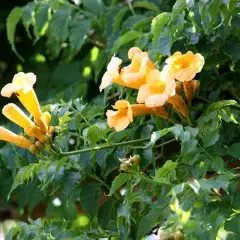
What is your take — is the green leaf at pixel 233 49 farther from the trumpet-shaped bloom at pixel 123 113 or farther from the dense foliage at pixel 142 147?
the trumpet-shaped bloom at pixel 123 113

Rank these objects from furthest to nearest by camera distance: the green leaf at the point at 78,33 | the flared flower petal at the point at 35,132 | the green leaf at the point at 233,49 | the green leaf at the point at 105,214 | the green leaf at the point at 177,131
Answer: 1. the green leaf at the point at 78,33
2. the green leaf at the point at 105,214
3. the green leaf at the point at 233,49
4. the flared flower petal at the point at 35,132
5. the green leaf at the point at 177,131

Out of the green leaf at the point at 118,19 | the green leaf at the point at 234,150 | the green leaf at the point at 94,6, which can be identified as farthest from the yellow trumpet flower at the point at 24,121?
the green leaf at the point at 94,6

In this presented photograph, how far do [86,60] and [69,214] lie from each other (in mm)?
588

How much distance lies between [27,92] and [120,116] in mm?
261

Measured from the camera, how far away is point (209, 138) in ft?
4.91

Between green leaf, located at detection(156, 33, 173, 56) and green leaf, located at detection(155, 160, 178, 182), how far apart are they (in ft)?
1.23

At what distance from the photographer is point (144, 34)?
1879mm

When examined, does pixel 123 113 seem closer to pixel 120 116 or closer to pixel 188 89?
pixel 120 116

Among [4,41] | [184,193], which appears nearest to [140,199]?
[184,193]

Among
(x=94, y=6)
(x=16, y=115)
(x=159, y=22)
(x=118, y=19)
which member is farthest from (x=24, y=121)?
(x=94, y=6)

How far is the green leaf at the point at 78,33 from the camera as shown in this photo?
2.28 metres

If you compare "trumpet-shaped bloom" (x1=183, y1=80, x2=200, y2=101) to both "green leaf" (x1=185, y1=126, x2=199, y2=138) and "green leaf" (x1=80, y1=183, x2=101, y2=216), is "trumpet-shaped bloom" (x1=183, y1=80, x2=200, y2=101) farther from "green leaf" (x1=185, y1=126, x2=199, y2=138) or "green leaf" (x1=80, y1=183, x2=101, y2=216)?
"green leaf" (x1=80, y1=183, x2=101, y2=216)

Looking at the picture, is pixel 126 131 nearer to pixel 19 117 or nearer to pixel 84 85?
pixel 19 117

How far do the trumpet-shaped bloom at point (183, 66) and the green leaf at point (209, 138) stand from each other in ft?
0.40
